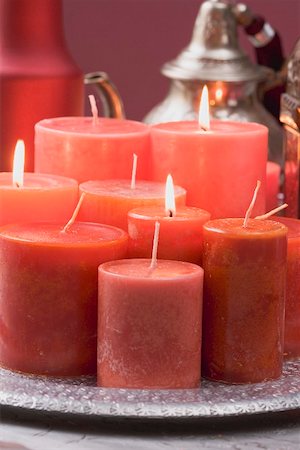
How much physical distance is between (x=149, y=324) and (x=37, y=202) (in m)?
0.12

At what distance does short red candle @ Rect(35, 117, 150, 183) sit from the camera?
73 centimetres

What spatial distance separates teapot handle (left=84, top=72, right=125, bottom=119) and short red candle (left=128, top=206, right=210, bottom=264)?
0.40 meters

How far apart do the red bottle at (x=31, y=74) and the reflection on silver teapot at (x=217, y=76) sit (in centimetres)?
11

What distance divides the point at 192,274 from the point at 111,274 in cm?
4

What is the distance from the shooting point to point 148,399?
1.98ft

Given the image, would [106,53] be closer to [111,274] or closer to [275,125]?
[275,125]

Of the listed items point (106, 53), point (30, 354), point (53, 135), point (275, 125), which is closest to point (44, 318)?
point (30, 354)

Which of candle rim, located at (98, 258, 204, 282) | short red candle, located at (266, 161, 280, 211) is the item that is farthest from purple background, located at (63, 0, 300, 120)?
candle rim, located at (98, 258, 204, 282)

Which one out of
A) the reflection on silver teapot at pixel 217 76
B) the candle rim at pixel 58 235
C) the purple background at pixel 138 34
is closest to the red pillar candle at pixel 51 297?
the candle rim at pixel 58 235

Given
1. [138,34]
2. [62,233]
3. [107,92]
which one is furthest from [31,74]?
[138,34]

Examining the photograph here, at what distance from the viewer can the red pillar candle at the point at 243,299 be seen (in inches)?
25.1

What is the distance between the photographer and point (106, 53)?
152 centimetres

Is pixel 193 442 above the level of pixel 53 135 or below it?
below

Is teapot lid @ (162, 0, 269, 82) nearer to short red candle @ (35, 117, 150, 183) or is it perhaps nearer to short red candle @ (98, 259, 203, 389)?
short red candle @ (35, 117, 150, 183)
